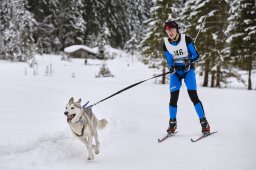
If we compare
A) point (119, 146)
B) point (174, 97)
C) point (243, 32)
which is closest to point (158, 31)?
point (243, 32)

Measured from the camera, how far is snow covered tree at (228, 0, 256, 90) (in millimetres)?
21641

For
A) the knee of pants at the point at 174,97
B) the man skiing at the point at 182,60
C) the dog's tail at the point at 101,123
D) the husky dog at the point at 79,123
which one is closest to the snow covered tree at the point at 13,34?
the dog's tail at the point at 101,123

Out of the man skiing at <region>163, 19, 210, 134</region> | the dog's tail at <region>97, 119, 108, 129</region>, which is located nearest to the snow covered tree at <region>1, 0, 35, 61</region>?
the dog's tail at <region>97, 119, 108, 129</region>

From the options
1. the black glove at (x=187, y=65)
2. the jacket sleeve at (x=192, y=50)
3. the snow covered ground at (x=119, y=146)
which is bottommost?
the snow covered ground at (x=119, y=146)

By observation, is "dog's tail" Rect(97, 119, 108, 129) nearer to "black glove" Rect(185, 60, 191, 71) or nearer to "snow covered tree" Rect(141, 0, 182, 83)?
"black glove" Rect(185, 60, 191, 71)

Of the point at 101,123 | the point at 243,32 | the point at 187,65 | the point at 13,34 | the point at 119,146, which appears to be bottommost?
the point at 119,146

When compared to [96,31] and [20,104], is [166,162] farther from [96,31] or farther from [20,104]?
[96,31]

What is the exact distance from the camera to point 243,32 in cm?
2238

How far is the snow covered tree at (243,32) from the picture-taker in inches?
852

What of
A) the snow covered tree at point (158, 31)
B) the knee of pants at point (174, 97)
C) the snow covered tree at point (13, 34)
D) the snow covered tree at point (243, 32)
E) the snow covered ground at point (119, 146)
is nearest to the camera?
the snow covered ground at point (119, 146)

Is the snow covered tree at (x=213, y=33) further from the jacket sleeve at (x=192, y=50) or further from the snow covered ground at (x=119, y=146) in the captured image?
the jacket sleeve at (x=192, y=50)

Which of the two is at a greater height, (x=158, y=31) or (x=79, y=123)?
(x=158, y=31)

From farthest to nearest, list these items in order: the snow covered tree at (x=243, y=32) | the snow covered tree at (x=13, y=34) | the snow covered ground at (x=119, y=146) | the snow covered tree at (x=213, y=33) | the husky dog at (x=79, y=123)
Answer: the snow covered tree at (x=13, y=34) < the snow covered tree at (x=213, y=33) < the snow covered tree at (x=243, y=32) < the husky dog at (x=79, y=123) < the snow covered ground at (x=119, y=146)

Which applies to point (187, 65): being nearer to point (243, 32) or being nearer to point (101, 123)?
point (101, 123)
